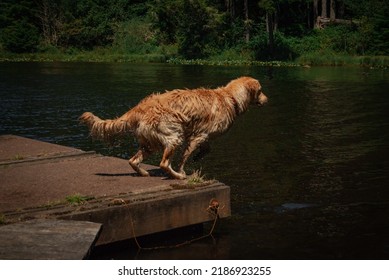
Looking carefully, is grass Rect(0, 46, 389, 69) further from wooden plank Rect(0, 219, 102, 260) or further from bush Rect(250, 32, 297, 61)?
wooden plank Rect(0, 219, 102, 260)

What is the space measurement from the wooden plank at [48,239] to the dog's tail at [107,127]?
224cm

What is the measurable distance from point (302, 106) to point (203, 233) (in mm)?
15531

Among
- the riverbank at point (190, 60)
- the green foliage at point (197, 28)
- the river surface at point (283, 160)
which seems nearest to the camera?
the river surface at point (283, 160)

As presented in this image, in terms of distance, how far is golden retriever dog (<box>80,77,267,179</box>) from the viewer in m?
9.02

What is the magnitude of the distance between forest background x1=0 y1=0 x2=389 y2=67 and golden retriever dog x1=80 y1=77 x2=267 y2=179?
40.2 metres

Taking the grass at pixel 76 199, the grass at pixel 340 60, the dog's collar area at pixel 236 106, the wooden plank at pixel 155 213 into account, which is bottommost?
the grass at pixel 340 60

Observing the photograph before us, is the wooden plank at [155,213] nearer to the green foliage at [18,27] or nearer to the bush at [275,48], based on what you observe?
the bush at [275,48]

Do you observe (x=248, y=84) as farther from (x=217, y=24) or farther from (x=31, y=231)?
(x=217, y=24)

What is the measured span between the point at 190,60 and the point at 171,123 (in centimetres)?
4588

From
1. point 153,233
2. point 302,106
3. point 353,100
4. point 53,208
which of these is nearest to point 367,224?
point 153,233

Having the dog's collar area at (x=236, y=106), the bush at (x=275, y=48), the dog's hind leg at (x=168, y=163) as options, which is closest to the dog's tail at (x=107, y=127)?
the dog's hind leg at (x=168, y=163)

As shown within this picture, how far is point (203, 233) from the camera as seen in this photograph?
28.5 feet

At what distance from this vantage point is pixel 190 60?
5447cm

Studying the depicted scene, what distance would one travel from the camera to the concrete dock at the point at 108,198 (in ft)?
24.9
